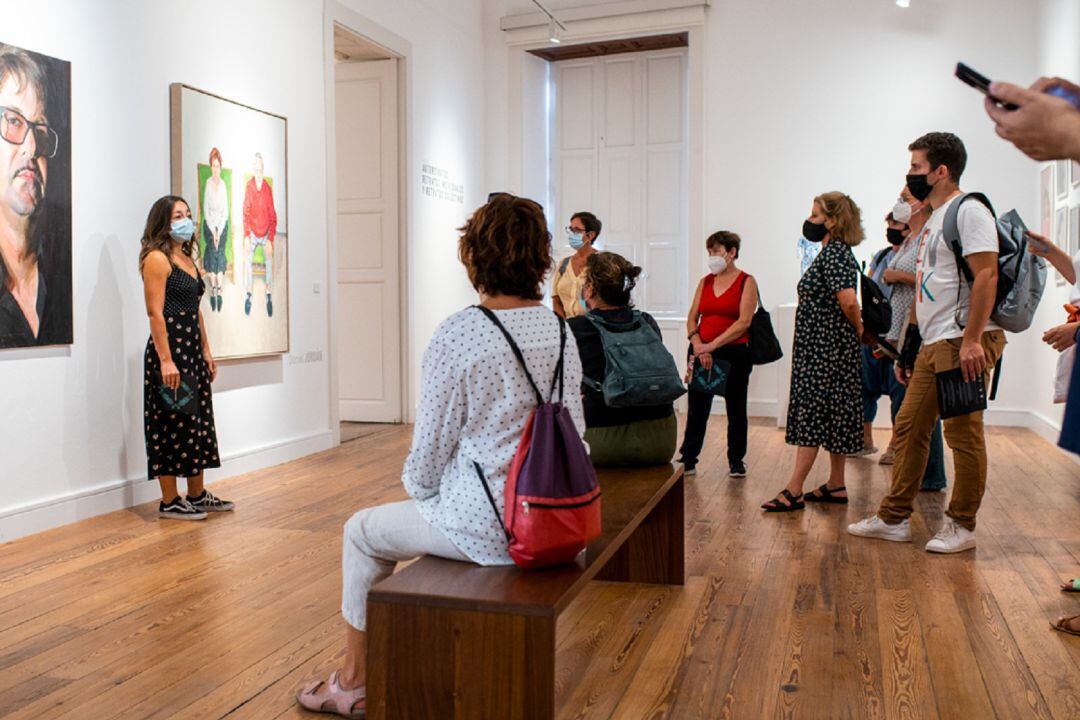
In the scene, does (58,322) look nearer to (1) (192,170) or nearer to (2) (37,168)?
(2) (37,168)

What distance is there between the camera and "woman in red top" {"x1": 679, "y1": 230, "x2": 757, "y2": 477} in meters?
5.77

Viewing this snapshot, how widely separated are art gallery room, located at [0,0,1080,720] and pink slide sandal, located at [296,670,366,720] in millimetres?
15

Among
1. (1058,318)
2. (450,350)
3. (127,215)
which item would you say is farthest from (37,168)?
(1058,318)

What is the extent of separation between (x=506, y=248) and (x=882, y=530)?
110 inches

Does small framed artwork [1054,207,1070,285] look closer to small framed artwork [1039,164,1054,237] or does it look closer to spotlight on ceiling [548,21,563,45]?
small framed artwork [1039,164,1054,237]

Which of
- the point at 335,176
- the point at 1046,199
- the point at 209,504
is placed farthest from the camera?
the point at 1046,199

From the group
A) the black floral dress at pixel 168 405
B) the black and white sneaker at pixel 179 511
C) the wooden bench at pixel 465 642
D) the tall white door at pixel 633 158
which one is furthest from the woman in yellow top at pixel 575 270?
the wooden bench at pixel 465 642

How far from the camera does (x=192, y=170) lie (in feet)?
18.1

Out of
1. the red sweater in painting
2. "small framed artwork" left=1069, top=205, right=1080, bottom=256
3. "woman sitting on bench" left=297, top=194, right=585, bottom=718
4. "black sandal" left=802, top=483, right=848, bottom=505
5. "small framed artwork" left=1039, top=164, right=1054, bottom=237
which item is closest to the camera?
"woman sitting on bench" left=297, top=194, right=585, bottom=718

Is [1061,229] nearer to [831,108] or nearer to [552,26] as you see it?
[831,108]

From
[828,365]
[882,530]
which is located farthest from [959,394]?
[828,365]

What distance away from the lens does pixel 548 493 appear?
213cm

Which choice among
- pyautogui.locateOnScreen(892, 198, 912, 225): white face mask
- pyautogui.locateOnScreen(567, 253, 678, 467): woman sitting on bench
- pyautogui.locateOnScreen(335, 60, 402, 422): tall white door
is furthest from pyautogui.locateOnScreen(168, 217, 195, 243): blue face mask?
pyautogui.locateOnScreen(892, 198, 912, 225): white face mask

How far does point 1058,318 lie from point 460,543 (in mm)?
6352
